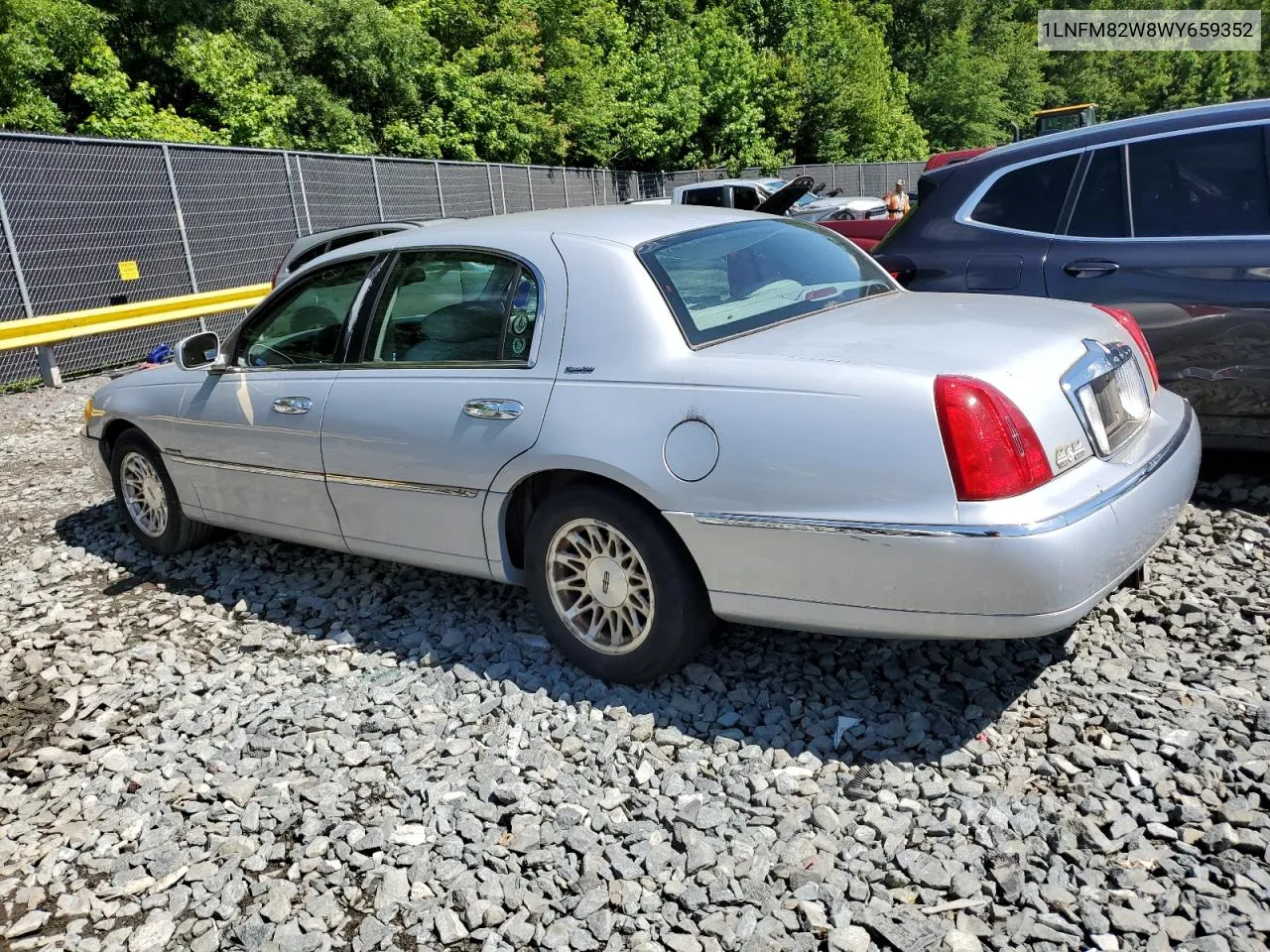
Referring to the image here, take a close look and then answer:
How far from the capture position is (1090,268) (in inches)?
186

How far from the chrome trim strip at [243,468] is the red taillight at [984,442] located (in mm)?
2575

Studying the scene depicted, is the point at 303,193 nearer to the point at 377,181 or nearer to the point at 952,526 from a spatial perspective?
the point at 377,181

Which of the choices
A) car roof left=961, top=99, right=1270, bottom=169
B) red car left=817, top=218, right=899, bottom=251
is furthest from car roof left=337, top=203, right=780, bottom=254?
red car left=817, top=218, right=899, bottom=251

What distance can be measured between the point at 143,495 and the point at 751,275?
3.49 m

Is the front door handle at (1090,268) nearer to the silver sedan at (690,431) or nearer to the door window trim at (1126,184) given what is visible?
the door window trim at (1126,184)

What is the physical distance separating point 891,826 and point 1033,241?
335 centimetres

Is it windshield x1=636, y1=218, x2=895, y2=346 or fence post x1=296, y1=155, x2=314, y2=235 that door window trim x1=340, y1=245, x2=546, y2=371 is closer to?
windshield x1=636, y1=218, x2=895, y2=346

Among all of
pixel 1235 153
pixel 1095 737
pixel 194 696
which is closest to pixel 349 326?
pixel 194 696

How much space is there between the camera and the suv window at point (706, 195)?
18.7 meters

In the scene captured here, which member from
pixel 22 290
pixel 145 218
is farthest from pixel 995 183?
pixel 145 218

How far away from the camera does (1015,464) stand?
106 inches

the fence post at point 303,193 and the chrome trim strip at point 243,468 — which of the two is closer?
the chrome trim strip at point 243,468

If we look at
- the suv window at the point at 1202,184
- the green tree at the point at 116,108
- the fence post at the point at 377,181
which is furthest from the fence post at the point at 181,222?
the suv window at the point at 1202,184

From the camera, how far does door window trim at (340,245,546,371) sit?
3535mm
